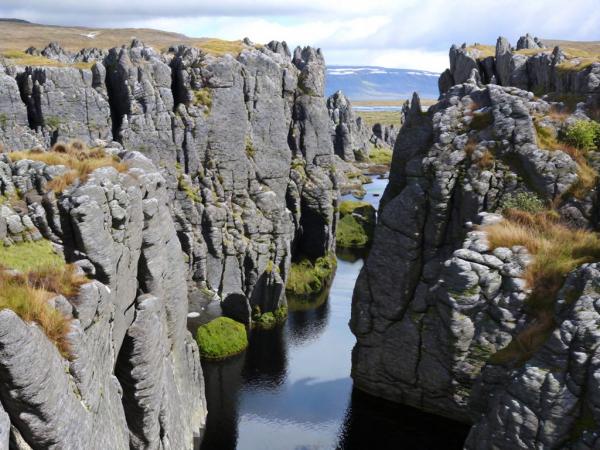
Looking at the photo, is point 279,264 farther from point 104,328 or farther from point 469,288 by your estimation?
point 104,328

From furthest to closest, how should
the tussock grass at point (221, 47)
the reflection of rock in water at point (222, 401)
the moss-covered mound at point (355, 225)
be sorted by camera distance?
the moss-covered mound at point (355, 225) < the tussock grass at point (221, 47) < the reflection of rock in water at point (222, 401)

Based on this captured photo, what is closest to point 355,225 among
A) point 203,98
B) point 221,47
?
point 221,47

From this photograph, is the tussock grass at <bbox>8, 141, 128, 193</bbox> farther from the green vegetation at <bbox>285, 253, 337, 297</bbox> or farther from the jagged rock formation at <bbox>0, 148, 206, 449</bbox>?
the green vegetation at <bbox>285, 253, 337, 297</bbox>

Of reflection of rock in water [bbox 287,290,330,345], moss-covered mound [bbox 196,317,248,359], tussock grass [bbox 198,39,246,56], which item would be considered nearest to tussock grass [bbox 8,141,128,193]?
moss-covered mound [bbox 196,317,248,359]

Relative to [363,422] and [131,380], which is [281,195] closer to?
[363,422]

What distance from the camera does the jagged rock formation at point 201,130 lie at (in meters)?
69.6

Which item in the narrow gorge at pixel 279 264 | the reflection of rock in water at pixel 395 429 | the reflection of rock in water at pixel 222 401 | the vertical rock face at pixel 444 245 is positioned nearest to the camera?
the narrow gorge at pixel 279 264

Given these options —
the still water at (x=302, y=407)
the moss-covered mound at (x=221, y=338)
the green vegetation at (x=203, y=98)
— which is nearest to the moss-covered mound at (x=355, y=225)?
the still water at (x=302, y=407)

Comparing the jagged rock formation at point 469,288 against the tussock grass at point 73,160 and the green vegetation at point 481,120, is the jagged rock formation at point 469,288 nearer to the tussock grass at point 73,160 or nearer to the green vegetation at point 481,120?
the green vegetation at point 481,120

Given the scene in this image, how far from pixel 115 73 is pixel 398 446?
53220 mm

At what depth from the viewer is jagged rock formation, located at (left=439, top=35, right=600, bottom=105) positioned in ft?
189

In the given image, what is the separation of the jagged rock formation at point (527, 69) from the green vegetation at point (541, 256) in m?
14.7

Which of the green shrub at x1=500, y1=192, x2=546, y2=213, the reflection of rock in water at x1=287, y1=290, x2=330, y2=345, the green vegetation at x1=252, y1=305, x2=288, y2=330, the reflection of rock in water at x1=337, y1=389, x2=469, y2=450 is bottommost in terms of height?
the reflection of rock in water at x1=287, y1=290, x2=330, y2=345

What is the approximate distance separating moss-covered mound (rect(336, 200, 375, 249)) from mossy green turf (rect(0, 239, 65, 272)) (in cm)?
9373
